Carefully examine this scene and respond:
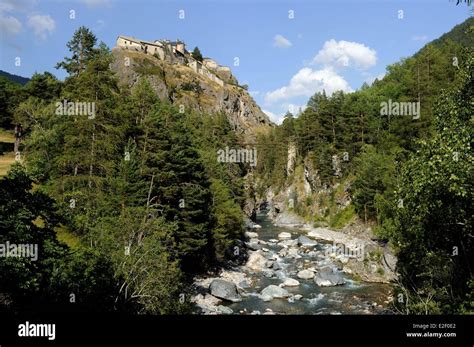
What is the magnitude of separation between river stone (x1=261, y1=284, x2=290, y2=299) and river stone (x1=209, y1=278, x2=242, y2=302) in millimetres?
2623

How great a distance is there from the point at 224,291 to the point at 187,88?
148211 millimetres

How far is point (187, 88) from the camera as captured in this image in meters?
173

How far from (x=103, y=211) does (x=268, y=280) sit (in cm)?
1997

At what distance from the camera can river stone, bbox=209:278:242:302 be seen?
34.2 m

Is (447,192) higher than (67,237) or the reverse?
higher

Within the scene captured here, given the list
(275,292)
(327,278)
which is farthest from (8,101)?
(327,278)

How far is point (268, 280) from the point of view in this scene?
134 ft

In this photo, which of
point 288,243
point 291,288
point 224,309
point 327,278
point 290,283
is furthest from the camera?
point 288,243

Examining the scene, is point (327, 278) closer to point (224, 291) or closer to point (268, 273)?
point (268, 273)

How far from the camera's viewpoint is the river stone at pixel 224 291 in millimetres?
34219

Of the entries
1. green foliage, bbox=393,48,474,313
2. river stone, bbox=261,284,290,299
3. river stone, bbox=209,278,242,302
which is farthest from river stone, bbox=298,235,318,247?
green foliage, bbox=393,48,474,313

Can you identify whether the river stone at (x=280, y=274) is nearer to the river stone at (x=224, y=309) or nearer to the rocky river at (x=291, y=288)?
the rocky river at (x=291, y=288)

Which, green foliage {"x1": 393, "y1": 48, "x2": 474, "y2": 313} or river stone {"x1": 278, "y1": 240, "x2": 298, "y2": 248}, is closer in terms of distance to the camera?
green foliage {"x1": 393, "y1": 48, "x2": 474, "y2": 313}

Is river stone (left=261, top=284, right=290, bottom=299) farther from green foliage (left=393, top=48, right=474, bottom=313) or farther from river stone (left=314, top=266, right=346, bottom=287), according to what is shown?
green foliage (left=393, top=48, right=474, bottom=313)
